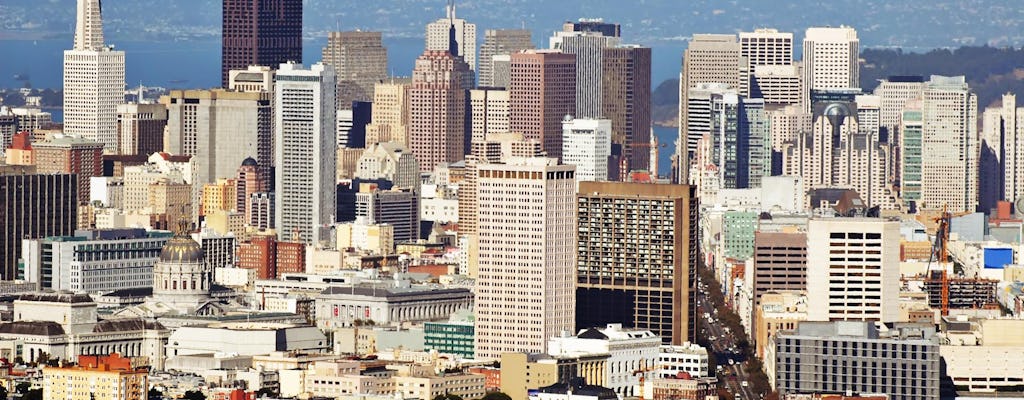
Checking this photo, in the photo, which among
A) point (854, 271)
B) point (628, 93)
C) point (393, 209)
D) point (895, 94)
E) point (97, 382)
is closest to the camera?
point (97, 382)

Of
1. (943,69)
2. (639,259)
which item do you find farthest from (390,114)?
(639,259)

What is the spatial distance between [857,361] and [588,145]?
4765 centimetres

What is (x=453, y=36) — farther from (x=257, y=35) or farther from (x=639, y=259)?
(x=639, y=259)

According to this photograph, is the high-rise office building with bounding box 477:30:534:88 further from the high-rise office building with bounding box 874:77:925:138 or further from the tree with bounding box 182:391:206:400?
the tree with bounding box 182:391:206:400

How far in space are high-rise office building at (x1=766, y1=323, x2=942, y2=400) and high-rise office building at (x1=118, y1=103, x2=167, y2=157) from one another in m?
56.9

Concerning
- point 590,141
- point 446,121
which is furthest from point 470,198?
point 446,121

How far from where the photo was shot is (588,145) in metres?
114

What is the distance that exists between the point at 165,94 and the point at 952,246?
34592 millimetres

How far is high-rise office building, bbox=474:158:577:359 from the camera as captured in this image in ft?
242

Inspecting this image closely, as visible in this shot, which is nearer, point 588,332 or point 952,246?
point 588,332

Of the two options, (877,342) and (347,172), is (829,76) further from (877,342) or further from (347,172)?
(877,342)

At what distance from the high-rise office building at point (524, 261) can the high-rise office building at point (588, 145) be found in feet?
119

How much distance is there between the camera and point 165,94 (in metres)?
127

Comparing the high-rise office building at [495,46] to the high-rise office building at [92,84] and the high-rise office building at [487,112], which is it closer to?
the high-rise office building at [487,112]
